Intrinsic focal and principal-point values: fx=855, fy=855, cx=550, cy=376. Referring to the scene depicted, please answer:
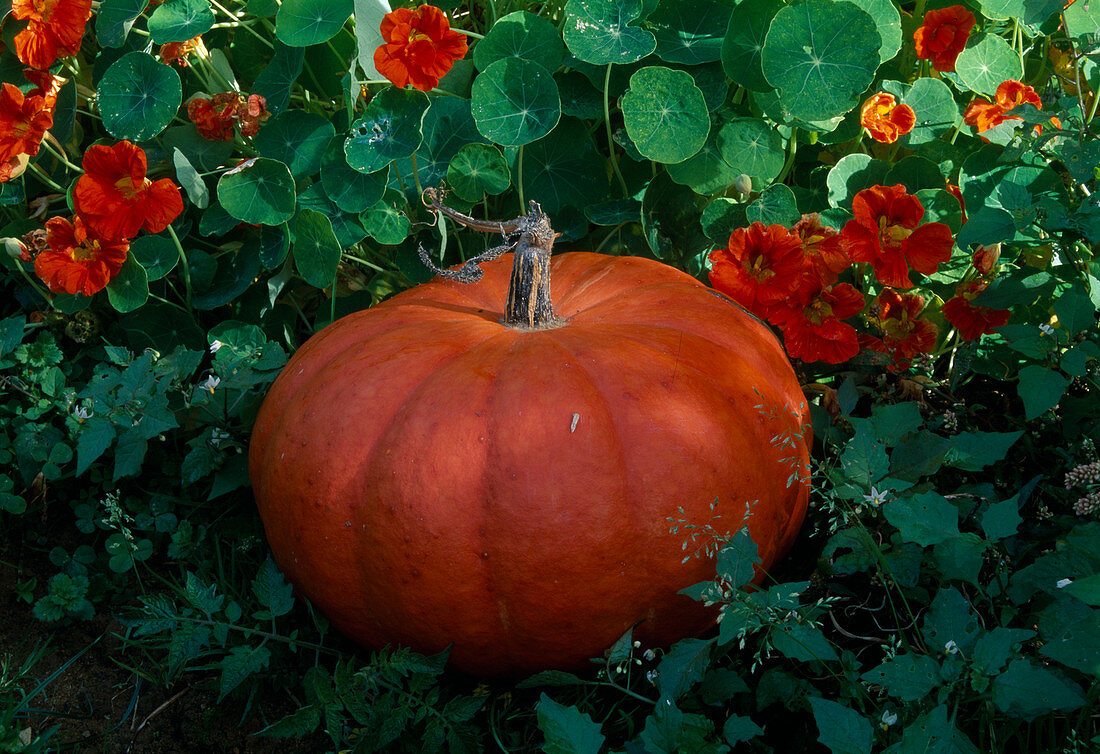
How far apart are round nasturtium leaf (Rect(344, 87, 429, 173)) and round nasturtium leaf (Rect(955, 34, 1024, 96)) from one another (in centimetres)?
137

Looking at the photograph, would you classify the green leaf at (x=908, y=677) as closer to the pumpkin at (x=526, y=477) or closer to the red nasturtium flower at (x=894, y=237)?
the pumpkin at (x=526, y=477)

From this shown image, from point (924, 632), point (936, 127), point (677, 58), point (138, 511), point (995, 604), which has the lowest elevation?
point (138, 511)

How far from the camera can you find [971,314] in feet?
6.47

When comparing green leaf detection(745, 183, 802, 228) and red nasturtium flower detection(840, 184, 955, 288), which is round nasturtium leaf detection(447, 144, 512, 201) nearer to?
green leaf detection(745, 183, 802, 228)

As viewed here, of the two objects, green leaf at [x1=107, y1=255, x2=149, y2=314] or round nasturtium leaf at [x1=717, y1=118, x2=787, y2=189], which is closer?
round nasturtium leaf at [x1=717, y1=118, x2=787, y2=189]

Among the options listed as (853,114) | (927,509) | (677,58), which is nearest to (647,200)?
(677,58)

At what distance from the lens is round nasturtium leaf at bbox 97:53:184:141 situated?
2252 millimetres

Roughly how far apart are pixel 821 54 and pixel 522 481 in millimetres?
1284

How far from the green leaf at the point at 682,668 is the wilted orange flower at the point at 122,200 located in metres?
1.57

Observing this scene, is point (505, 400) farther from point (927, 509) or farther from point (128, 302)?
point (128, 302)

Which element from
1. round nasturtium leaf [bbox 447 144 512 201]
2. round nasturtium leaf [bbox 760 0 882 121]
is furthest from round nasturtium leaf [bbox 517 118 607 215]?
round nasturtium leaf [bbox 760 0 882 121]

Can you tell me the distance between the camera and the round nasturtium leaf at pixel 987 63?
7.09 feet

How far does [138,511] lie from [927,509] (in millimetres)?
1771

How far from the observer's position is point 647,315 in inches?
70.9
